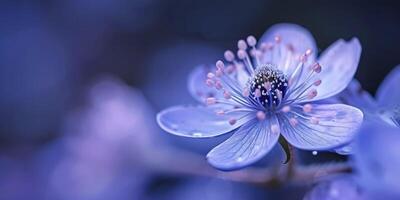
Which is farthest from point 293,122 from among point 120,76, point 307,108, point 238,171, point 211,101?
point 120,76

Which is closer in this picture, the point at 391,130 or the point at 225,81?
the point at 391,130

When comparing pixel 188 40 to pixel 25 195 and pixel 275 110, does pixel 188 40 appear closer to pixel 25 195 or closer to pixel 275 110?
pixel 25 195

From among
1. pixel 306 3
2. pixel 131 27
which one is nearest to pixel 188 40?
pixel 131 27

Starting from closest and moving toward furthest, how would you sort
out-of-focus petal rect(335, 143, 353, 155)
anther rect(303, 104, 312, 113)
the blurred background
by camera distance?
1. out-of-focus petal rect(335, 143, 353, 155)
2. anther rect(303, 104, 312, 113)
3. the blurred background

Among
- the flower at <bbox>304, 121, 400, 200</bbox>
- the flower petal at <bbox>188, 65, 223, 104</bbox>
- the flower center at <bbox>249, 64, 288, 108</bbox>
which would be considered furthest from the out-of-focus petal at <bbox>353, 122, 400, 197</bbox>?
→ the flower petal at <bbox>188, 65, 223, 104</bbox>

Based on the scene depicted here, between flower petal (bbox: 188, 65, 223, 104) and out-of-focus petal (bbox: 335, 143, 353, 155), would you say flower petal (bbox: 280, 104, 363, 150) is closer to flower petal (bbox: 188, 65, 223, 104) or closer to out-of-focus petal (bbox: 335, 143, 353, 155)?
out-of-focus petal (bbox: 335, 143, 353, 155)

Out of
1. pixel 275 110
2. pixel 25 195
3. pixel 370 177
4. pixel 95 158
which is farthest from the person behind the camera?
pixel 25 195

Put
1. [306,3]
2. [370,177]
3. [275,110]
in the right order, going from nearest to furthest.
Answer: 1. [370,177]
2. [275,110]
3. [306,3]
